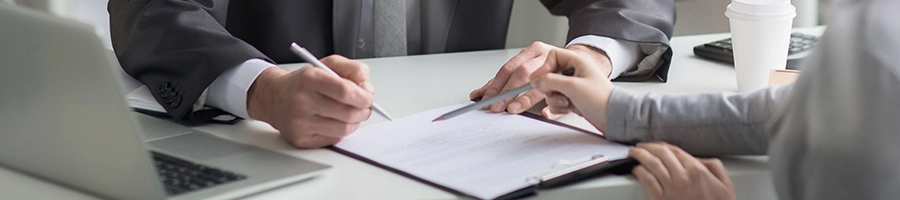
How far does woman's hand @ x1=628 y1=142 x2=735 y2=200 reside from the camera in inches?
30.9

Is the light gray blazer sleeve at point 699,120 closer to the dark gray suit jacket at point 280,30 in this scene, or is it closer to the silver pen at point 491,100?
the silver pen at point 491,100

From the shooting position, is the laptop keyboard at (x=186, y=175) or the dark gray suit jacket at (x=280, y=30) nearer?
the laptop keyboard at (x=186, y=175)

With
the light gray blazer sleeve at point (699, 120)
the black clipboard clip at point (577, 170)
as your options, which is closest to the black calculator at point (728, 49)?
the light gray blazer sleeve at point (699, 120)

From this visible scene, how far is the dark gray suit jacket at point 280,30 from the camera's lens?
41.3 inches

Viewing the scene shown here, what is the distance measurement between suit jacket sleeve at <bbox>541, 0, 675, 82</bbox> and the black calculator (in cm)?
7

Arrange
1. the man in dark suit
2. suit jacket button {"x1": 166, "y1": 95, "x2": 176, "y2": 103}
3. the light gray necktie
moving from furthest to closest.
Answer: the light gray necktie < suit jacket button {"x1": 166, "y1": 95, "x2": 176, "y2": 103} < the man in dark suit

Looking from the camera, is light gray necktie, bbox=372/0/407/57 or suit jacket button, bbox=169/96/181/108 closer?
suit jacket button, bbox=169/96/181/108

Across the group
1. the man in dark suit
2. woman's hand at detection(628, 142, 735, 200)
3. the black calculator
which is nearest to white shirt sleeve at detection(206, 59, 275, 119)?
the man in dark suit

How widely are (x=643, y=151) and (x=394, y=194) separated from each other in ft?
0.81

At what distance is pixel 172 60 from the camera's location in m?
1.06

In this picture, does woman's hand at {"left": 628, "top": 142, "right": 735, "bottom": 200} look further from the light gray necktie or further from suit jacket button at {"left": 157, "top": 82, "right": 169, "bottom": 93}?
the light gray necktie

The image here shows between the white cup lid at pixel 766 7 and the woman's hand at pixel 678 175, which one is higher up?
the white cup lid at pixel 766 7

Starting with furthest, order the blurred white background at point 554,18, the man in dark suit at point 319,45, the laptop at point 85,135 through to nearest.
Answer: the blurred white background at point 554,18 < the man in dark suit at point 319,45 < the laptop at point 85,135

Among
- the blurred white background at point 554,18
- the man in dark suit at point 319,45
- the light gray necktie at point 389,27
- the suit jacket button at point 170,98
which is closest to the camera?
the man in dark suit at point 319,45
